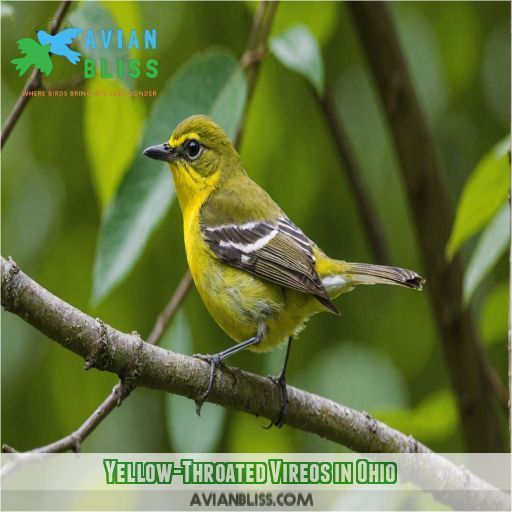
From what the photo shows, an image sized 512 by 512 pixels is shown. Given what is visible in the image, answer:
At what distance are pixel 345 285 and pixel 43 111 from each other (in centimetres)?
166

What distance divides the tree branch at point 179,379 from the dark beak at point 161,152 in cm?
85

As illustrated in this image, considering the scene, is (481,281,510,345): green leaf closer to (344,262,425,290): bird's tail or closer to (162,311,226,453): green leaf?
(344,262,425,290): bird's tail

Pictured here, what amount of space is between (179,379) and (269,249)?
1.03m

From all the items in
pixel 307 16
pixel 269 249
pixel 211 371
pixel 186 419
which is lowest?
pixel 186 419

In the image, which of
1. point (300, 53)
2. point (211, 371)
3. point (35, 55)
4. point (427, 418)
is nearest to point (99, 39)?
point (35, 55)

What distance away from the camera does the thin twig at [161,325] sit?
2.09 m

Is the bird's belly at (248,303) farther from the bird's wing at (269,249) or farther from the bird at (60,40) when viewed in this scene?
the bird at (60,40)

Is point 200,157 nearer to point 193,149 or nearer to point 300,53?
point 193,149

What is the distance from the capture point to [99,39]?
9.15 ft

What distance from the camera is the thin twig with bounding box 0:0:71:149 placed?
235cm

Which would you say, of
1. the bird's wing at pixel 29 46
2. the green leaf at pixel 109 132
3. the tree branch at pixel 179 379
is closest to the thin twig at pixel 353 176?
the green leaf at pixel 109 132

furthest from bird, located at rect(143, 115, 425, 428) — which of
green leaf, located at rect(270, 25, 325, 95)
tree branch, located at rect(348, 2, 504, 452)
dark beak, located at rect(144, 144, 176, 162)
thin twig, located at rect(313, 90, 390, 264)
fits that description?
tree branch, located at rect(348, 2, 504, 452)

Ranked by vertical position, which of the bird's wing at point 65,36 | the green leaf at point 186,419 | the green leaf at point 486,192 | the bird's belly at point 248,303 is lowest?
the green leaf at point 186,419

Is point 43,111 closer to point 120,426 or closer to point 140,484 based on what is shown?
point 120,426
